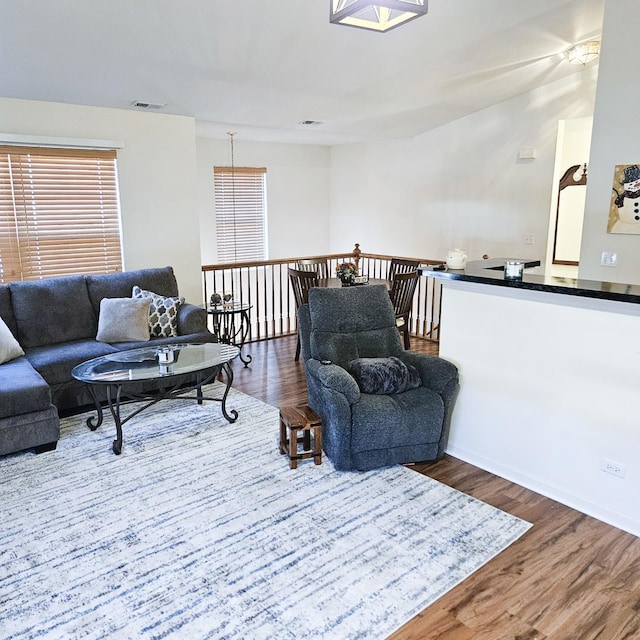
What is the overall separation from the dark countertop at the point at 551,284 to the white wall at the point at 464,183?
9.16 ft

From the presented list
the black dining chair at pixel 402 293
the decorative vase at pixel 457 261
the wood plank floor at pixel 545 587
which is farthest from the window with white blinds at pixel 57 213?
the wood plank floor at pixel 545 587

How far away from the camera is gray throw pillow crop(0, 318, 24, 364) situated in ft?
12.8

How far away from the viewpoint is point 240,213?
25.2 ft

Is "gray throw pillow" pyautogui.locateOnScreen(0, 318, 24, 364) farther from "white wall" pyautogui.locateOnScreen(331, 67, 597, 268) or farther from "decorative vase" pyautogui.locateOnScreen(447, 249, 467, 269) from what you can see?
"white wall" pyautogui.locateOnScreen(331, 67, 597, 268)

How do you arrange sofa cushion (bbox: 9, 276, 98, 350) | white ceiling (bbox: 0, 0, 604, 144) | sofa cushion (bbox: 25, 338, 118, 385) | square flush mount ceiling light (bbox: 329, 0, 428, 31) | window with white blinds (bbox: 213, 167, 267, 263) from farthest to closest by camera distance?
window with white blinds (bbox: 213, 167, 267, 263) → sofa cushion (bbox: 9, 276, 98, 350) → sofa cushion (bbox: 25, 338, 118, 385) → white ceiling (bbox: 0, 0, 604, 144) → square flush mount ceiling light (bbox: 329, 0, 428, 31)

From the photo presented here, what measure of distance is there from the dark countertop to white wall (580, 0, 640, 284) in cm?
85

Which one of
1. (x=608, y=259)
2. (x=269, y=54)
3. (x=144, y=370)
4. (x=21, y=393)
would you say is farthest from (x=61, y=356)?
(x=608, y=259)

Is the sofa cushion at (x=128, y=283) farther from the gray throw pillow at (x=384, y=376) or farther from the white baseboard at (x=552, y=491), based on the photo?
the white baseboard at (x=552, y=491)

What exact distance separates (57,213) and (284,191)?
12.9 feet

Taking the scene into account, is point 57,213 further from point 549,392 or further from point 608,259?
point 608,259

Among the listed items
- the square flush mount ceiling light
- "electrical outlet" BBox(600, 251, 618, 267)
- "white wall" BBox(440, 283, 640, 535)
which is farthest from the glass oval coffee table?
"electrical outlet" BBox(600, 251, 618, 267)

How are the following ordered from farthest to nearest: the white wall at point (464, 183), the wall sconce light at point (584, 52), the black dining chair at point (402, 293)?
the white wall at point (464, 183) → the black dining chair at point (402, 293) → the wall sconce light at point (584, 52)

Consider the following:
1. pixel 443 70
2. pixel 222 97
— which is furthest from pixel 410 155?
pixel 222 97

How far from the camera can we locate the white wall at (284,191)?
7.30 metres
